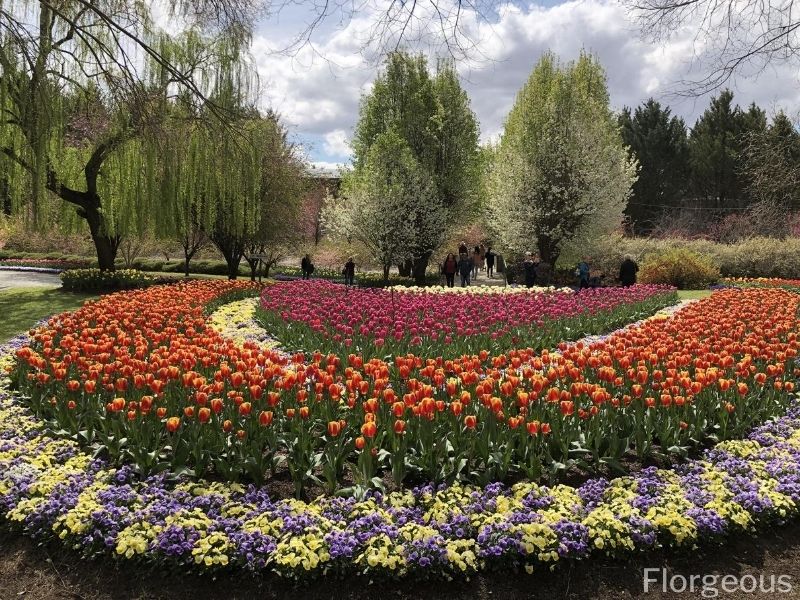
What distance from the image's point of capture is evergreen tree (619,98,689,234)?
4878 cm

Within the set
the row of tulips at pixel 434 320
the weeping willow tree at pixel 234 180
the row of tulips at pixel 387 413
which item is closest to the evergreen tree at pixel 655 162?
the weeping willow tree at pixel 234 180

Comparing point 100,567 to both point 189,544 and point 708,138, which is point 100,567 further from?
point 708,138

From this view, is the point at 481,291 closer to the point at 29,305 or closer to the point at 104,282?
the point at 104,282

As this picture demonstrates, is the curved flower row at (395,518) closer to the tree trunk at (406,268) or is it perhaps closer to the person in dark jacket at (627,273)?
the person in dark jacket at (627,273)

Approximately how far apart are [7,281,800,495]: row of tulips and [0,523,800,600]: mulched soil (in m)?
0.76

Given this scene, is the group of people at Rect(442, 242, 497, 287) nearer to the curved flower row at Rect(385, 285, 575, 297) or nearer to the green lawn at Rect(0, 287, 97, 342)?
the curved flower row at Rect(385, 285, 575, 297)

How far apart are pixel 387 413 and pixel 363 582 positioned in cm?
152

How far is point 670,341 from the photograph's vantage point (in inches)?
292

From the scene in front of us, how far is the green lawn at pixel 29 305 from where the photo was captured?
11.5 m

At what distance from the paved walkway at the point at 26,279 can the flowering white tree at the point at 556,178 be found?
58.6 feet

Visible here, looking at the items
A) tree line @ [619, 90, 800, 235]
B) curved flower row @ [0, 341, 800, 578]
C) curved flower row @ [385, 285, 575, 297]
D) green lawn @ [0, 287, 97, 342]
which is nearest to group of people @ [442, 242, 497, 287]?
curved flower row @ [385, 285, 575, 297]

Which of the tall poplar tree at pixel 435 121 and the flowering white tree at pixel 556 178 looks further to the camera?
the tall poplar tree at pixel 435 121

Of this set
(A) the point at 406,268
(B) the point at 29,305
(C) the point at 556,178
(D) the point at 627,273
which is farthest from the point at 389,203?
(B) the point at 29,305

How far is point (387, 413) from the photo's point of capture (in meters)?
4.76
